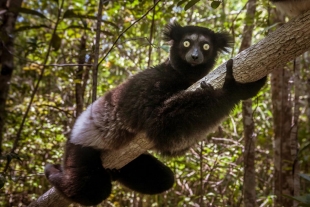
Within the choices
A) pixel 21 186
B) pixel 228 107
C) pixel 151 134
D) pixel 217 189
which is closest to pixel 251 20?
pixel 228 107

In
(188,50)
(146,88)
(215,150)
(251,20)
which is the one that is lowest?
(215,150)

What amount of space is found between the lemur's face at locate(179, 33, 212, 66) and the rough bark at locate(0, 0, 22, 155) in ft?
5.71

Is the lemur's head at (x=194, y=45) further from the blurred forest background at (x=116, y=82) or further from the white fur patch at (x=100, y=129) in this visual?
the white fur patch at (x=100, y=129)

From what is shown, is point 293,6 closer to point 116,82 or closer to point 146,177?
point 146,177

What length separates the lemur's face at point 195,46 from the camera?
2.91 meters

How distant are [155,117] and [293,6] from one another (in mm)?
1320

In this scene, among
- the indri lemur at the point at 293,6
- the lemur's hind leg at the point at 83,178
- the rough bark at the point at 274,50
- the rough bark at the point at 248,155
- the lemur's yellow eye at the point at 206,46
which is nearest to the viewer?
the rough bark at the point at 274,50

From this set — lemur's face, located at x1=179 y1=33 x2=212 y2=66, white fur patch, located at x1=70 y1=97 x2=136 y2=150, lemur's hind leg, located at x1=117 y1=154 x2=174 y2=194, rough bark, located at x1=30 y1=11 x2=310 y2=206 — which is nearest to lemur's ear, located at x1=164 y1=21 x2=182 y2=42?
lemur's face, located at x1=179 y1=33 x2=212 y2=66

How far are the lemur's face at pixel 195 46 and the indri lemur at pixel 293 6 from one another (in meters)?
0.73

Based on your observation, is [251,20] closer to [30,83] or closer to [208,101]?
[208,101]

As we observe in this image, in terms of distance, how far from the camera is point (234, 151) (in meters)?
5.02

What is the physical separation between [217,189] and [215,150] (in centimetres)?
76

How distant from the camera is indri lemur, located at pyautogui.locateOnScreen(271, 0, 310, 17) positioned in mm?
2176

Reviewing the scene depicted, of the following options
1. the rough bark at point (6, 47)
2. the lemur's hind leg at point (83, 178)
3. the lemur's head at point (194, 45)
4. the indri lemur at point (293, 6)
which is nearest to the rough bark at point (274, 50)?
the indri lemur at point (293, 6)
